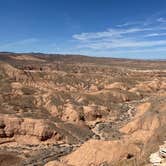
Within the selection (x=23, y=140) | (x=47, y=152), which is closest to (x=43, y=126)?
(x=23, y=140)

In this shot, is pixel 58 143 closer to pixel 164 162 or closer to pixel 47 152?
pixel 47 152

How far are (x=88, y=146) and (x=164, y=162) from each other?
18.9 metres

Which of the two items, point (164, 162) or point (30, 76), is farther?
point (30, 76)

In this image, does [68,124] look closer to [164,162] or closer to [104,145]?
[104,145]

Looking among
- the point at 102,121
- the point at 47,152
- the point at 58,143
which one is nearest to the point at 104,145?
the point at 47,152

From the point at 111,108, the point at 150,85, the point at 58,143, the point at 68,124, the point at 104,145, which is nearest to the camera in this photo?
the point at 104,145

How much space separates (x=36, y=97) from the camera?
242ft

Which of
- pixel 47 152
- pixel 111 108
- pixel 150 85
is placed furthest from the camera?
pixel 150 85

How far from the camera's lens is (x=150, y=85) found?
104938 mm

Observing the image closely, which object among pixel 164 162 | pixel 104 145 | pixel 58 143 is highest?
pixel 164 162

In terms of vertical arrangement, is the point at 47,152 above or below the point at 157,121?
below

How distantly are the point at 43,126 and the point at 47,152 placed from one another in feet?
25.1

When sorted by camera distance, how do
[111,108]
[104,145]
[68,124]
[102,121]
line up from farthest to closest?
[111,108], [102,121], [68,124], [104,145]

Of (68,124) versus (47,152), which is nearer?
(47,152)
